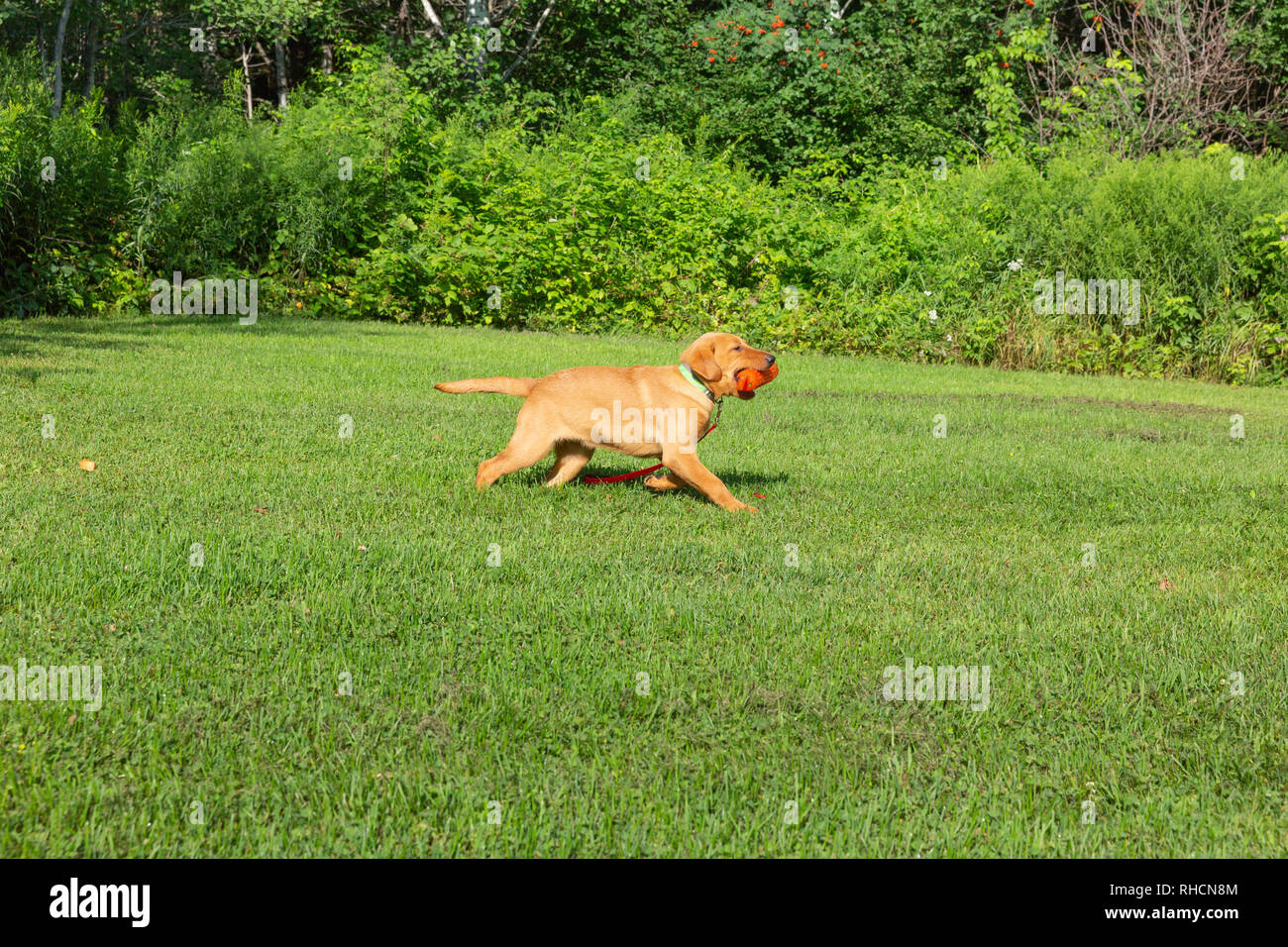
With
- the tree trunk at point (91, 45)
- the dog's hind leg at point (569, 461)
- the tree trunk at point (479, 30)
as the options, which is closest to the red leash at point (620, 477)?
the dog's hind leg at point (569, 461)

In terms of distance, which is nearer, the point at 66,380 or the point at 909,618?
the point at 909,618

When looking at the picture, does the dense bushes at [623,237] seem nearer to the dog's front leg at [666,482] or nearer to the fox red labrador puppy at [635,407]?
the dog's front leg at [666,482]

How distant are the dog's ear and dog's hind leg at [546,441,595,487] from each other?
746mm

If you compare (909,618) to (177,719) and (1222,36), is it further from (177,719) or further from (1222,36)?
(1222,36)

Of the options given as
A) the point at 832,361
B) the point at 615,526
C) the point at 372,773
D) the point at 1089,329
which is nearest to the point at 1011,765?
the point at 372,773

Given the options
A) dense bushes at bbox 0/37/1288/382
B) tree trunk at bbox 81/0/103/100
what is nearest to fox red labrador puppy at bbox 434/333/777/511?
dense bushes at bbox 0/37/1288/382

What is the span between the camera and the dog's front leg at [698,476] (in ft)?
18.6

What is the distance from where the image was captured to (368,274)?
15.5 meters

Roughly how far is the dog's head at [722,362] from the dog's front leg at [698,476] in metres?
0.40

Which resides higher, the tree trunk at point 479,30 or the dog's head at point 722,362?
the tree trunk at point 479,30

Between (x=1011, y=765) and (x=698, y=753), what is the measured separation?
827 mm

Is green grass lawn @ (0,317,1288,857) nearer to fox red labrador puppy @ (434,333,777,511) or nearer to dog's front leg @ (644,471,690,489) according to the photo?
dog's front leg @ (644,471,690,489)

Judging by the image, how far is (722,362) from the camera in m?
5.83
